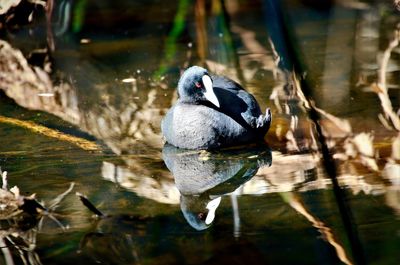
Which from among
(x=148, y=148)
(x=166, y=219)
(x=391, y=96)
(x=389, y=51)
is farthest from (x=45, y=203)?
(x=389, y=51)

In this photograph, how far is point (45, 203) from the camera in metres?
4.82

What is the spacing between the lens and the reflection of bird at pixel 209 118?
5719 mm

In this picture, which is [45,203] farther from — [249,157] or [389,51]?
[389,51]

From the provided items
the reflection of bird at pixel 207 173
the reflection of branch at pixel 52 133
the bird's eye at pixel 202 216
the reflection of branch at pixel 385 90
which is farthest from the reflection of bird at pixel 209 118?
the bird's eye at pixel 202 216

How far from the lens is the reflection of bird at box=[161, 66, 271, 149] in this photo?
18.8ft

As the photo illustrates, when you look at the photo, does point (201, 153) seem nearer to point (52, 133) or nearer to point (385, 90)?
point (52, 133)

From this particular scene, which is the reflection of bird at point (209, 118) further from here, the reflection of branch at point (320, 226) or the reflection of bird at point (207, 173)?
the reflection of branch at point (320, 226)

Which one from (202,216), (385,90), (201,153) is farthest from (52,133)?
(385,90)

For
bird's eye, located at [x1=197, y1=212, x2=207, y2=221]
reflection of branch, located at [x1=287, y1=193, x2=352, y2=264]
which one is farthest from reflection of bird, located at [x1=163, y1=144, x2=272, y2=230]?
reflection of branch, located at [x1=287, y1=193, x2=352, y2=264]

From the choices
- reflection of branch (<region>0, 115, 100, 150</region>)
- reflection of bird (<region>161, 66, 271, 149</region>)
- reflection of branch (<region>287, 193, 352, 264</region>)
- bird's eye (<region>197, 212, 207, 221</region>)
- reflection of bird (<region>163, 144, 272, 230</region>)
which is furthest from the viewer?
reflection of branch (<region>0, 115, 100, 150</region>)

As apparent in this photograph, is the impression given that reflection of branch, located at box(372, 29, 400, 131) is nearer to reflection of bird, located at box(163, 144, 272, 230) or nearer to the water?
the water

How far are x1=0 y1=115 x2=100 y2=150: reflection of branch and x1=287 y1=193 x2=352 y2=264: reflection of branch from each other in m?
1.68

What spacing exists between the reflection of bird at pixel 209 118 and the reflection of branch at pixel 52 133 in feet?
1.73

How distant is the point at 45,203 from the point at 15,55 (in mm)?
4206
